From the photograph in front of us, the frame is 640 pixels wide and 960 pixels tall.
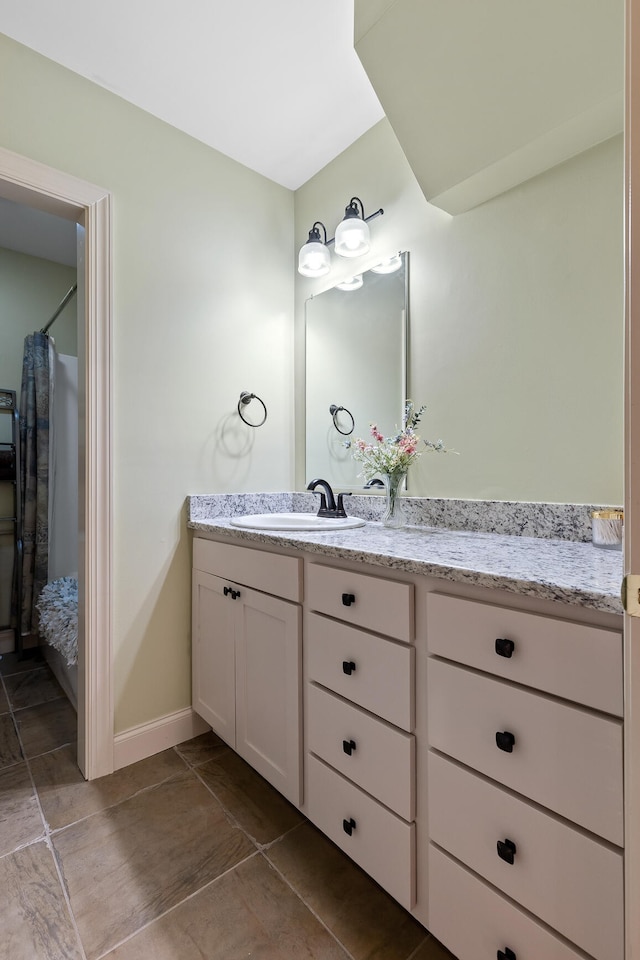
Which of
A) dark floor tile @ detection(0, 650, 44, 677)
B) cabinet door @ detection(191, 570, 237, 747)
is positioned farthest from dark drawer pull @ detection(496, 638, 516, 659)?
dark floor tile @ detection(0, 650, 44, 677)

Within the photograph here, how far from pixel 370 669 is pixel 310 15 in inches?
78.1

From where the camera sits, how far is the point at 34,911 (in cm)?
108

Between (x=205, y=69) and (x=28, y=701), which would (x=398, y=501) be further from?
(x=28, y=701)

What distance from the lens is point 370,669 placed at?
1.04m

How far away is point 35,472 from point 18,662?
1125mm

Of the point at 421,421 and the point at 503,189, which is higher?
the point at 503,189

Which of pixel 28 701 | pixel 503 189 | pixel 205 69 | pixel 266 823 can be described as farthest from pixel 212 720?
pixel 205 69

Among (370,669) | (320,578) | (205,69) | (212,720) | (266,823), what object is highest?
(205,69)

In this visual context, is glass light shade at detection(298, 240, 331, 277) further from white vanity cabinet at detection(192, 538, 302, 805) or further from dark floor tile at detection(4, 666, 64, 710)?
dark floor tile at detection(4, 666, 64, 710)

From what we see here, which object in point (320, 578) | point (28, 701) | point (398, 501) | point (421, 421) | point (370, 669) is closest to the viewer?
point (370, 669)

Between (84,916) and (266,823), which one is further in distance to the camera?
(266,823)

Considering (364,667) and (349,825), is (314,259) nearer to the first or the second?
(364,667)

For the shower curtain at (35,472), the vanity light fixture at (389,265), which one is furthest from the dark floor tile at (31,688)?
the vanity light fixture at (389,265)

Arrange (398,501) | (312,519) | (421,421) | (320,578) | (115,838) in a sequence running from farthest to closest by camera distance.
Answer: (312,519)
(421,421)
(398,501)
(115,838)
(320,578)
